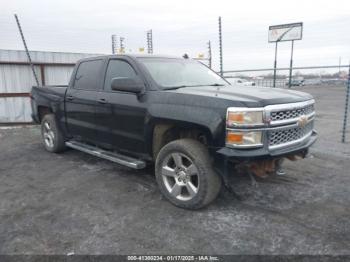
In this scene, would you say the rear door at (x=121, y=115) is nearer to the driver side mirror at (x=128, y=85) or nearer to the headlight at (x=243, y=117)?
the driver side mirror at (x=128, y=85)

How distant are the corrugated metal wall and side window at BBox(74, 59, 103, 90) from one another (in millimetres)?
5721

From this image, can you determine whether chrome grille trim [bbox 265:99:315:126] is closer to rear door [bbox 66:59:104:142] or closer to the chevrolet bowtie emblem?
the chevrolet bowtie emblem

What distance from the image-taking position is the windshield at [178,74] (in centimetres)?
435

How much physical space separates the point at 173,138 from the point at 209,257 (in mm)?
1734

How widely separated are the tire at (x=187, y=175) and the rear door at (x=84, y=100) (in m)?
1.68

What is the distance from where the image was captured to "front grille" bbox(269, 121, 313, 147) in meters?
3.45

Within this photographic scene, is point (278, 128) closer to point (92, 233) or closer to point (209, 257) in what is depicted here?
point (209, 257)

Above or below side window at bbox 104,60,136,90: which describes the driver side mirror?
below

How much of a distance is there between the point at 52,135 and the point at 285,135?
4.61 meters

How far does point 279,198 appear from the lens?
4109 mm

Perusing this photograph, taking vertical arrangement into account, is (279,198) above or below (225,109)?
below

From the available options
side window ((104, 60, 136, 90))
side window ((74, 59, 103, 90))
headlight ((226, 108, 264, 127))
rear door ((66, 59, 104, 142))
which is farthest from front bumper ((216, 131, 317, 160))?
side window ((74, 59, 103, 90))

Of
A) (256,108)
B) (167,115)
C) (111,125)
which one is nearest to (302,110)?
(256,108)

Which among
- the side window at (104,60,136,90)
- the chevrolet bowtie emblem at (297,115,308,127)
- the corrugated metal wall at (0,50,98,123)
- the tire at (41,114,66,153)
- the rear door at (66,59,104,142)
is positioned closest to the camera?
the chevrolet bowtie emblem at (297,115,308,127)
